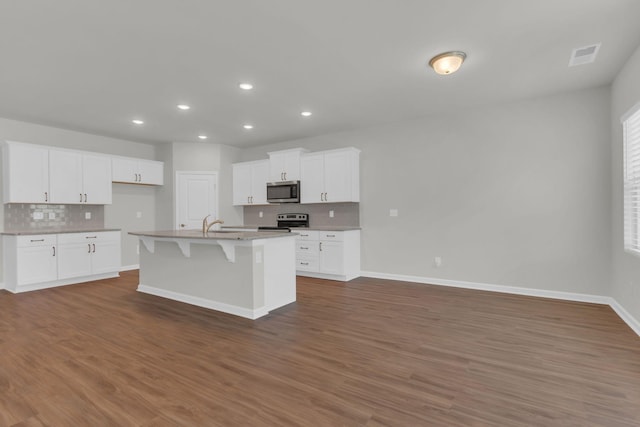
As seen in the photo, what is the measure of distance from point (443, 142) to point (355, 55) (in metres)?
2.44

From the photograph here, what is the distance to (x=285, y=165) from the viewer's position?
20.2 ft

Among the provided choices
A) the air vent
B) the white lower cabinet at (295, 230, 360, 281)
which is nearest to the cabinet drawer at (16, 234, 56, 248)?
the white lower cabinet at (295, 230, 360, 281)

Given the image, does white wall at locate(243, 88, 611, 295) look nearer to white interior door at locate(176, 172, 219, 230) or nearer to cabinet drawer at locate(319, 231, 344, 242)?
cabinet drawer at locate(319, 231, 344, 242)

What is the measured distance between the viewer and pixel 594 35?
272 centimetres

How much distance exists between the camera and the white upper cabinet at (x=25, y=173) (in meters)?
4.73

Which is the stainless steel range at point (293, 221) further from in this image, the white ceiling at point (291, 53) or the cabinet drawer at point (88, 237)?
the cabinet drawer at point (88, 237)

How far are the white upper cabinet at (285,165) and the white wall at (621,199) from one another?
4.34 m

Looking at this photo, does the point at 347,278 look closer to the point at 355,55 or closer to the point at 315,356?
the point at 315,356

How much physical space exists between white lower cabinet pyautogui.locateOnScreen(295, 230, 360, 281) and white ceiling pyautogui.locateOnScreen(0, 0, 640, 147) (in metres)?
1.95

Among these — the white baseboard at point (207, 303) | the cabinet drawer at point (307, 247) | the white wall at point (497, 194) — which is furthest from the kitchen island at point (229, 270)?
the white wall at point (497, 194)

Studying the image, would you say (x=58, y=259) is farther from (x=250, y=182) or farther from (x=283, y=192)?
(x=283, y=192)

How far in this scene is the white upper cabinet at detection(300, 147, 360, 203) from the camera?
5484 mm

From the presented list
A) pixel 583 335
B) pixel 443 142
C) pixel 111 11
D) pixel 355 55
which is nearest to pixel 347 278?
pixel 443 142

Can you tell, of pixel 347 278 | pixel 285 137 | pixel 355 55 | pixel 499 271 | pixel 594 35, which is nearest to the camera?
pixel 594 35
